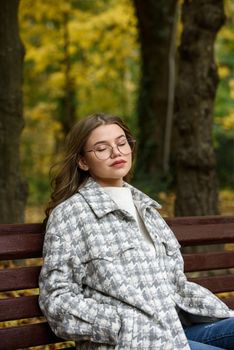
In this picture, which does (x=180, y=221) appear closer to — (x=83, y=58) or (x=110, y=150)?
(x=110, y=150)

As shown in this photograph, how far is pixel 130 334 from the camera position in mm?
2910

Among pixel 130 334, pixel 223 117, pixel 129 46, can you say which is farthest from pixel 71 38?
pixel 130 334

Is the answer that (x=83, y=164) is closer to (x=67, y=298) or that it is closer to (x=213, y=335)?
(x=67, y=298)

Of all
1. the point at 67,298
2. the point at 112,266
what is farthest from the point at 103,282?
the point at 67,298

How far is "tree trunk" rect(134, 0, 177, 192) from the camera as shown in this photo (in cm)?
1117

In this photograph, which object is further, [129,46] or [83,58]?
[83,58]

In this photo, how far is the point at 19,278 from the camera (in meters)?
3.26

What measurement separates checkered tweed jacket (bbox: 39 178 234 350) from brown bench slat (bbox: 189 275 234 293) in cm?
53

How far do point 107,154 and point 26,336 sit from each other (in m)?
0.95

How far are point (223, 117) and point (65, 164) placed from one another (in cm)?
1318

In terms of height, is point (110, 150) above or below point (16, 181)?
above

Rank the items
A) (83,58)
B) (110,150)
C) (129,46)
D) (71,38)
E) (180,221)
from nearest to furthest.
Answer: (110,150)
(180,221)
(71,38)
(129,46)
(83,58)

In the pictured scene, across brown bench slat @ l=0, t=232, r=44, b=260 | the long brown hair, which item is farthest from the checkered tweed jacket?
brown bench slat @ l=0, t=232, r=44, b=260

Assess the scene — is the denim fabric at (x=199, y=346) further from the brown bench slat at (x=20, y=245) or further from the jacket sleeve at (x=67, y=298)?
the brown bench slat at (x=20, y=245)
